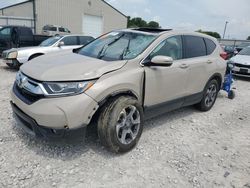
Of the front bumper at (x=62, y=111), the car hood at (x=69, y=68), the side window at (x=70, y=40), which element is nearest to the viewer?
the front bumper at (x=62, y=111)

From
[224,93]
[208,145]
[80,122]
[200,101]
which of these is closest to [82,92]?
[80,122]

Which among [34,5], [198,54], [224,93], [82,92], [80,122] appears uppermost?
[34,5]

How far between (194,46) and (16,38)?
993 cm

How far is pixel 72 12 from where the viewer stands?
27281mm

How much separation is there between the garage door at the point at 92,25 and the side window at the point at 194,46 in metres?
25.0

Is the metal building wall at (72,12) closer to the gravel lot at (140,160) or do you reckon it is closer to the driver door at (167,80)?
the gravel lot at (140,160)

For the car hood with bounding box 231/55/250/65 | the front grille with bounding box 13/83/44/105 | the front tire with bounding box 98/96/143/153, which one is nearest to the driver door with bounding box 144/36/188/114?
the front tire with bounding box 98/96/143/153

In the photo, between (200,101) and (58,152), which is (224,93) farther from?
(58,152)

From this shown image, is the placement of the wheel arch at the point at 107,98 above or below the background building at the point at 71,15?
below

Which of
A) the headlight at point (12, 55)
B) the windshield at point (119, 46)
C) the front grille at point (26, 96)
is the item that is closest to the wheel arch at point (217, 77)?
the windshield at point (119, 46)

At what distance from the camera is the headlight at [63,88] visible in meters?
2.75

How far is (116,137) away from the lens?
310 cm

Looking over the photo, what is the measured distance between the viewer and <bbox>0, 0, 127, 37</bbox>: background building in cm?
2497

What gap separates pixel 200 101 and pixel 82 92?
3.12 metres
